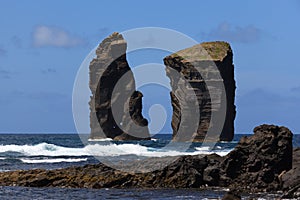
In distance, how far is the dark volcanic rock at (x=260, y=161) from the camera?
30188 millimetres

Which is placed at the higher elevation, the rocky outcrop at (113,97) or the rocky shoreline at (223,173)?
the rocky outcrop at (113,97)

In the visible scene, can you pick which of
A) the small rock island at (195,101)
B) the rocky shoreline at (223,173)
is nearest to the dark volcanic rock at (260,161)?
the rocky shoreline at (223,173)

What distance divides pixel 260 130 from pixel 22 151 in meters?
46.9

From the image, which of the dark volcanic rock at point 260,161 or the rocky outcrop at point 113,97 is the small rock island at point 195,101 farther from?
the dark volcanic rock at point 260,161

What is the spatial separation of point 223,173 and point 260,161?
1.94 m

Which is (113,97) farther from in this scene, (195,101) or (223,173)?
(223,173)

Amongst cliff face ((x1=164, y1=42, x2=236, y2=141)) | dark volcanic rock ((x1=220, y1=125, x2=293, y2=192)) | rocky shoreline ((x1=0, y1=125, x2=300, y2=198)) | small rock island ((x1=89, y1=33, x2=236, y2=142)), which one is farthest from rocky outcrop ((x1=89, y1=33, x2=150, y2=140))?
dark volcanic rock ((x1=220, y1=125, x2=293, y2=192))

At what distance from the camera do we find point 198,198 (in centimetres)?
2672

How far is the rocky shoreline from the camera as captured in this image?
Result: 99.6ft

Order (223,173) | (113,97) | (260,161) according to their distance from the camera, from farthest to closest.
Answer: (113,97) < (223,173) < (260,161)

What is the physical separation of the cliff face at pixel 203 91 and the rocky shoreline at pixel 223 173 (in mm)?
80788

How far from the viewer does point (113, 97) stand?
465 feet

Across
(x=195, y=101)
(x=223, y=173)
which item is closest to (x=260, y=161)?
(x=223, y=173)

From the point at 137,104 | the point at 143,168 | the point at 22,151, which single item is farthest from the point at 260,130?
the point at 137,104
